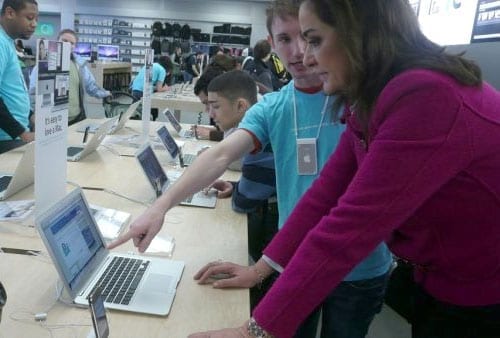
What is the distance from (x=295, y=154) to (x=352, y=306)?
0.47 m

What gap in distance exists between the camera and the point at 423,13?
3.87 m

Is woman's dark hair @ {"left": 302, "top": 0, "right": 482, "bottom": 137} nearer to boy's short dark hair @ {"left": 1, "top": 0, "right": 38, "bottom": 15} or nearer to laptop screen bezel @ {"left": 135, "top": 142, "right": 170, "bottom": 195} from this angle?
laptop screen bezel @ {"left": 135, "top": 142, "right": 170, "bottom": 195}

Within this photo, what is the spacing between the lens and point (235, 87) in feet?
7.94

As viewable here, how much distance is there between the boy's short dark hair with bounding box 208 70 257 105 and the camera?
7.93 feet

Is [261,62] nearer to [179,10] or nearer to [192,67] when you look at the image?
[192,67]

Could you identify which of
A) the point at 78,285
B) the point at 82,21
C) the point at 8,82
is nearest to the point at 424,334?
the point at 78,285

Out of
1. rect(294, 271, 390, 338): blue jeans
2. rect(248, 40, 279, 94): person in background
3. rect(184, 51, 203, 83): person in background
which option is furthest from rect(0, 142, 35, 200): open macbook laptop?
rect(184, 51, 203, 83): person in background

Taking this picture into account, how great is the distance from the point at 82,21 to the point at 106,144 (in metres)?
13.3

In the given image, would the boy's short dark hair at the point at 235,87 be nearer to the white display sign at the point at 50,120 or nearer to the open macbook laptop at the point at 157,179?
the open macbook laptop at the point at 157,179

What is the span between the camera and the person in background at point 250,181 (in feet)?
5.96

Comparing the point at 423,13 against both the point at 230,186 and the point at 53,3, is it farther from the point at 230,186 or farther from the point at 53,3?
the point at 53,3

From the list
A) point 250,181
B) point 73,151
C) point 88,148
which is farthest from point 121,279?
point 73,151

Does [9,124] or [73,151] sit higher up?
[9,124]

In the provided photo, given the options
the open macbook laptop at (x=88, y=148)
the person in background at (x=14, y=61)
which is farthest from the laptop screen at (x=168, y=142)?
the person in background at (x=14, y=61)
